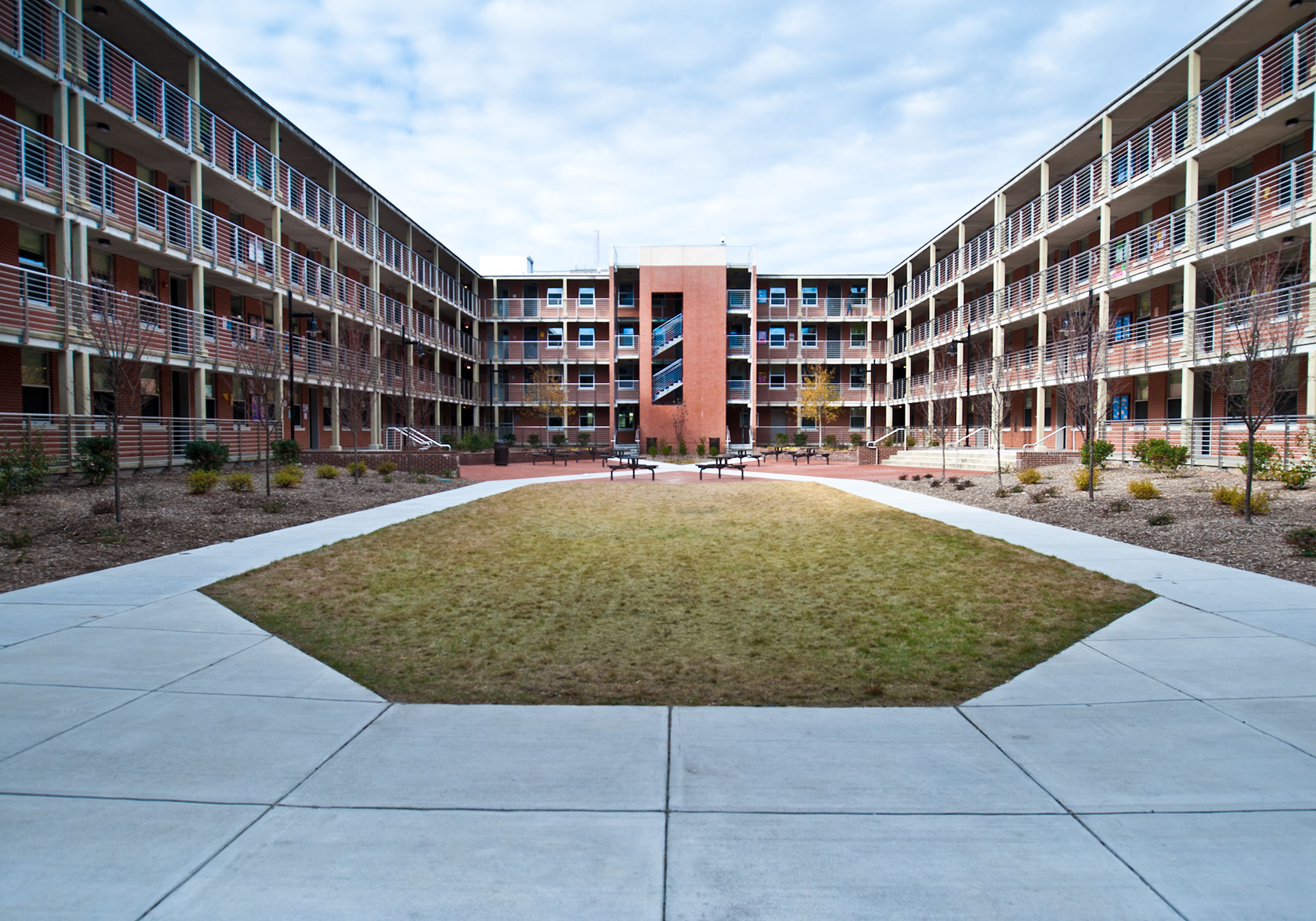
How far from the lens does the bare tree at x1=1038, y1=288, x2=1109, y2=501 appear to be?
1641cm

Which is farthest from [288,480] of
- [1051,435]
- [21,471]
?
[1051,435]

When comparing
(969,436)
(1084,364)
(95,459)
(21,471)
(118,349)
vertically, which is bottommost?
(21,471)

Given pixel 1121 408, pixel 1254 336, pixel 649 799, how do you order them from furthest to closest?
pixel 1121 408
pixel 1254 336
pixel 649 799

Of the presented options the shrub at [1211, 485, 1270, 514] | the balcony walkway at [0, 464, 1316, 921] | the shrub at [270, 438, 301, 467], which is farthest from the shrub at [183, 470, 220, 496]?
the shrub at [1211, 485, 1270, 514]

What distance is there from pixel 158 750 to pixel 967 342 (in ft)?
139

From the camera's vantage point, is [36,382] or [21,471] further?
[36,382]

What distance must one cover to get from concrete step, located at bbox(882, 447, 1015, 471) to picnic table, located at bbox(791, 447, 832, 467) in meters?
3.08

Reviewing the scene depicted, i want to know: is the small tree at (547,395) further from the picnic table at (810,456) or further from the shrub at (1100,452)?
the shrub at (1100,452)

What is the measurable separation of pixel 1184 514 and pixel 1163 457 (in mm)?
7975

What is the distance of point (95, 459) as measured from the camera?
15547 millimetres

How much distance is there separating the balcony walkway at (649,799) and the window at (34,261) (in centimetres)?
1784

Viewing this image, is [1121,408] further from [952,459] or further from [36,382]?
[36,382]

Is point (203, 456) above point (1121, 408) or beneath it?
beneath

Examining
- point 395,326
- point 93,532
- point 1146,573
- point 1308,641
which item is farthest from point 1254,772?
point 395,326
